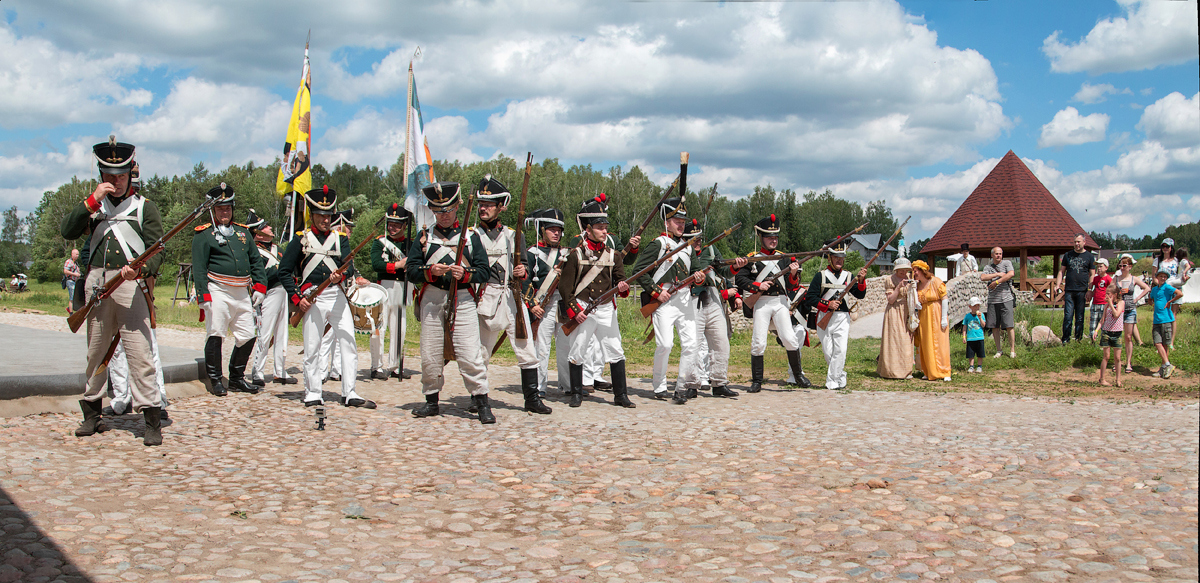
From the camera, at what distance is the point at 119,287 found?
19.5ft

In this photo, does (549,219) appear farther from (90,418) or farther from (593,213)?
(90,418)

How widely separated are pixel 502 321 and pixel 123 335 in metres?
2.93

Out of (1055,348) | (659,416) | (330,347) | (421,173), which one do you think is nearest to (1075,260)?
(1055,348)

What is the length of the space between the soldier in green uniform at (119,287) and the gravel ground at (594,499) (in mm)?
306

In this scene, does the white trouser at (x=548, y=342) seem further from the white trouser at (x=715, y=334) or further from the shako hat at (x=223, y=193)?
the shako hat at (x=223, y=193)

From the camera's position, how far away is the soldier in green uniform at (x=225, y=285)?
8266 millimetres

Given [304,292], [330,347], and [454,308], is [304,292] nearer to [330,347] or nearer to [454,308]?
[330,347]

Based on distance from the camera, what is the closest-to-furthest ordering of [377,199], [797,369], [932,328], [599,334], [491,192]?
1. [491,192]
2. [599,334]
3. [797,369]
4. [932,328]
5. [377,199]

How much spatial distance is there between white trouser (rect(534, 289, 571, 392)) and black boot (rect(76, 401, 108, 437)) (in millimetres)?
4090

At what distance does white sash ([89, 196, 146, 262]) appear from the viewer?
595cm

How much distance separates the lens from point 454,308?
24.0ft

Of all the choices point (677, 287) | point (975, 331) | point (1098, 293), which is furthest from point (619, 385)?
point (1098, 293)

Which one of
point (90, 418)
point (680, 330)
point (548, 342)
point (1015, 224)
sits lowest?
point (90, 418)

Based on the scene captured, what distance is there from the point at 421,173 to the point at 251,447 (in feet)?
11.2
